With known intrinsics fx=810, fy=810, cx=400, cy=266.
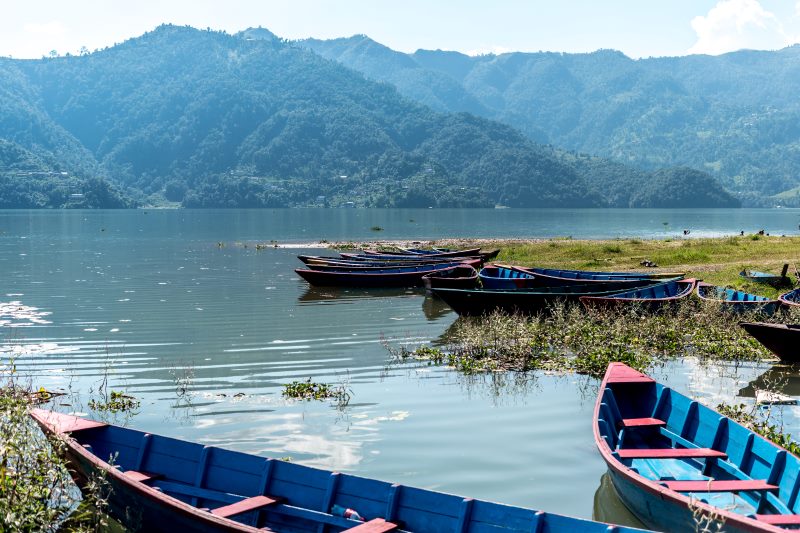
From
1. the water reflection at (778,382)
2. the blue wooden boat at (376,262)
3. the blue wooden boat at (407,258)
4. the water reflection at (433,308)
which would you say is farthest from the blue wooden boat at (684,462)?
the blue wooden boat at (407,258)

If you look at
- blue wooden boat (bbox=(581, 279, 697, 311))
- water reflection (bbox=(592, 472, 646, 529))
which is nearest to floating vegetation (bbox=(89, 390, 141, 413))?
water reflection (bbox=(592, 472, 646, 529))

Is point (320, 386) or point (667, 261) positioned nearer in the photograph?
point (320, 386)

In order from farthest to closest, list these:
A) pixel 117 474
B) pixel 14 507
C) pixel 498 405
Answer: pixel 498 405 → pixel 117 474 → pixel 14 507

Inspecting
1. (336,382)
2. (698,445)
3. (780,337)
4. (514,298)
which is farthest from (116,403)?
(780,337)

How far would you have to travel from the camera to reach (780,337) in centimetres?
1961

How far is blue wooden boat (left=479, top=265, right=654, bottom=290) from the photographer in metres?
29.8

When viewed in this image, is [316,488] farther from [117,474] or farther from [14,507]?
[14,507]

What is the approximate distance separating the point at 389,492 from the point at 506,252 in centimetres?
4521

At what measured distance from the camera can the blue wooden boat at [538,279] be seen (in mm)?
29844

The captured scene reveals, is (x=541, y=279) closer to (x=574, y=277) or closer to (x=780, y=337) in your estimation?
(x=574, y=277)

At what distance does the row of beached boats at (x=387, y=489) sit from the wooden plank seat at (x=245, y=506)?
0.02 metres

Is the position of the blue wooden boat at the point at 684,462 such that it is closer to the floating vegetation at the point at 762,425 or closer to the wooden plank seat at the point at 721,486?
the wooden plank seat at the point at 721,486

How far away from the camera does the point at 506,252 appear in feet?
178

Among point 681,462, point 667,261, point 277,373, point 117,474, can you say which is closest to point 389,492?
point 117,474
